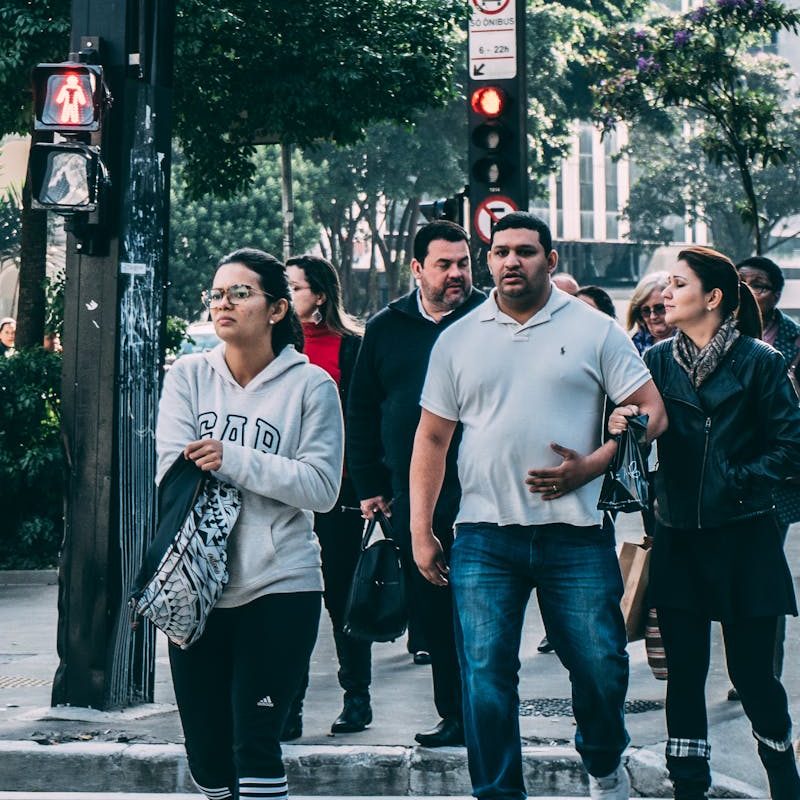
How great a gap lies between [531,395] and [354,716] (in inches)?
87.3

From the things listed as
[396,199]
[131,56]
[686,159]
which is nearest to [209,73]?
[131,56]

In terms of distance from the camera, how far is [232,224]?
4381 centimetres

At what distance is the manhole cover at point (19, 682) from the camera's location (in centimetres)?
750

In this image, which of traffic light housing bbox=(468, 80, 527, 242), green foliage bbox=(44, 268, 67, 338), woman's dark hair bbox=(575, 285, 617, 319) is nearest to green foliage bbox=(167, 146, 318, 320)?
green foliage bbox=(44, 268, 67, 338)

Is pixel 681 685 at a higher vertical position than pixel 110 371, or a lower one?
lower

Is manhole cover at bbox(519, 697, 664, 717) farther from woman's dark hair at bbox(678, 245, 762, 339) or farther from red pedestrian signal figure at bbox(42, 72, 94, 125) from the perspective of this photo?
red pedestrian signal figure at bbox(42, 72, 94, 125)

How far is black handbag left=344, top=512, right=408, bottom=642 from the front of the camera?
5.55 meters

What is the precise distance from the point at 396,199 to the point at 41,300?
25.5 meters

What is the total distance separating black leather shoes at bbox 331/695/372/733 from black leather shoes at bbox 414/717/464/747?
0.38 meters

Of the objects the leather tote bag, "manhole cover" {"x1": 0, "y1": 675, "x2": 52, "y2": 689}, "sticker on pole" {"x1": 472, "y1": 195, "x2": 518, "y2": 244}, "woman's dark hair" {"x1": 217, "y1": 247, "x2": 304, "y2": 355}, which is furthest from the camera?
"sticker on pole" {"x1": 472, "y1": 195, "x2": 518, "y2": 244}

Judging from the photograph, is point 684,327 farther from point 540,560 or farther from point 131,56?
point 131,56

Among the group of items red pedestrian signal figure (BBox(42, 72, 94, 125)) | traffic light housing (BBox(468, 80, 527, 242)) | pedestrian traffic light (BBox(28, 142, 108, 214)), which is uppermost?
traffic light housing (BBox(468, 80, 527, 242))

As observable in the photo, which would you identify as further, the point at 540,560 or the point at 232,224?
the point at 232,224

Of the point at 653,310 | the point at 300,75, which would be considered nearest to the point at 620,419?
the point at 653,310
